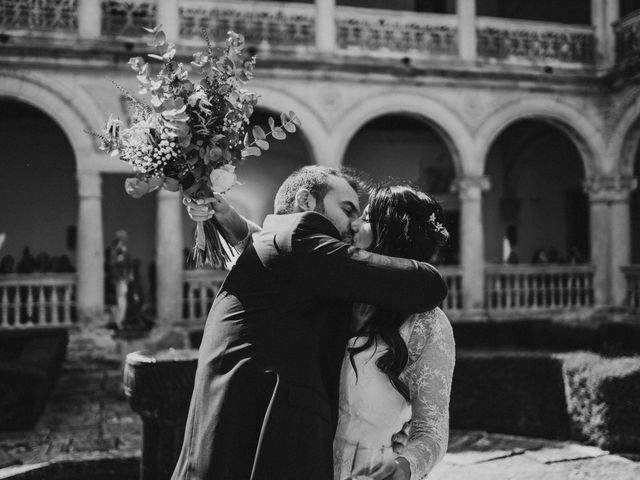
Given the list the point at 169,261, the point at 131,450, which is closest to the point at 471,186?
the point at 169,261

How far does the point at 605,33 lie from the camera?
1283 cm

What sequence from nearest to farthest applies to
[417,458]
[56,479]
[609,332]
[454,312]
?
[417,458]
[56,479]
[609,332]
[454,312]

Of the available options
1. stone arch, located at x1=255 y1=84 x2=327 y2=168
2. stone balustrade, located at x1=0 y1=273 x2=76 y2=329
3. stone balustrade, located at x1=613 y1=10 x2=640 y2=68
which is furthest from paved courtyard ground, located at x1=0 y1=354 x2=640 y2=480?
stone balustrade, located at x1=613 y1=10 x2=640 y2=68

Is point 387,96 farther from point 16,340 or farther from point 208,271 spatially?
point 16,340

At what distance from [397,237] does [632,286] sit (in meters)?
11.6

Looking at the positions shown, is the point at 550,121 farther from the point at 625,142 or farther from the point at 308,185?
the point at 308,185

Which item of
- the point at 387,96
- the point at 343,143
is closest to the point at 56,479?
the point at 343,143

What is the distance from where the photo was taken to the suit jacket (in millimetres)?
1960

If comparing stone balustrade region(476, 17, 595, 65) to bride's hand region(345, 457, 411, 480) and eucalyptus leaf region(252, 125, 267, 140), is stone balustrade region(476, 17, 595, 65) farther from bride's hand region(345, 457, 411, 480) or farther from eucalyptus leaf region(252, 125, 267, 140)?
bride's hand region(345, 457, 411, 480)

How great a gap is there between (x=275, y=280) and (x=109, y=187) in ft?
47.8

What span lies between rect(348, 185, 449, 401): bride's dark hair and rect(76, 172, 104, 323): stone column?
9468mm

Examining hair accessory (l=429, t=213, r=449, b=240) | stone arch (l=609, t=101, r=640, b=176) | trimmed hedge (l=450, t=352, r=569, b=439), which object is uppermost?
stone arch (l=609, t=101, r=640, b=176)

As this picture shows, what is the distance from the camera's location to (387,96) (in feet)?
39.4

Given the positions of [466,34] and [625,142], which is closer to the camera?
[466,34]
